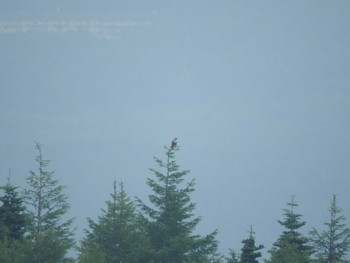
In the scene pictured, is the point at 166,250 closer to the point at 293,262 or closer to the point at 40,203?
the point at 293,262

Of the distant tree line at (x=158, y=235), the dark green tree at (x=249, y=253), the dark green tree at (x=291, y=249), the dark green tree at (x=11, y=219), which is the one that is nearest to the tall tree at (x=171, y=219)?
the distant tree line at (x=158, y=235)

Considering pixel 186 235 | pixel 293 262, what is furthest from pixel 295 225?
pixel 186 235

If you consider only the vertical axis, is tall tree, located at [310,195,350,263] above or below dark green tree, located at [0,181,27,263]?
below

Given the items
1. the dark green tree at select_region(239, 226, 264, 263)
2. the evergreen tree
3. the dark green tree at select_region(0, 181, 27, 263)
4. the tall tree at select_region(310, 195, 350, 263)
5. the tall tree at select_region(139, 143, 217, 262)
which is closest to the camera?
the dark green tree at select_region(239, 226, 264, 263)

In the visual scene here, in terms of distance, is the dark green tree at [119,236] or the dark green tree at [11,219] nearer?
the dark green tree at [119,236]

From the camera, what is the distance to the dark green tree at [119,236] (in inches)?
560

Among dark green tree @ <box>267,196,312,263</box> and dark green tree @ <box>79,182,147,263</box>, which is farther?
dark green tree @ <box>79,182,147,263</box>

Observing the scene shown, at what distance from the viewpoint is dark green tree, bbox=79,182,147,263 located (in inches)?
560

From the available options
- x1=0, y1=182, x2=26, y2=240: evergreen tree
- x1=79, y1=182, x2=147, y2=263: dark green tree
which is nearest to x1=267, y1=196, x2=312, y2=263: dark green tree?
x1=79, y1=182, x2=147, y2=263: dark green tree

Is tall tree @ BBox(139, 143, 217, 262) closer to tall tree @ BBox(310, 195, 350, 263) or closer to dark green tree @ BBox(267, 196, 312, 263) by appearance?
dark green tree @ BBox(267, 196, 312, 263)

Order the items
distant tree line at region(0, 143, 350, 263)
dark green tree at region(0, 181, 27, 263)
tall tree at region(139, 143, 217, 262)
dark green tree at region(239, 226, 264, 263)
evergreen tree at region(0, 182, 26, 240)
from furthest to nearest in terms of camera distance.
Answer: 1. evergreen tree at region(0, 182, 26, 240)
2. dark green tree at region(0, 181, 27, 263)
3. tall tree at region(139, 143, 217, 262)
4. distant tree line at region(0, 143, 350, 263)
5. dark green tree at region(239, 226, 264, 263)

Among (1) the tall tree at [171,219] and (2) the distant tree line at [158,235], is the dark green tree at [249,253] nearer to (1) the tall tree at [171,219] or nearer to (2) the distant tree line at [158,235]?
(2) the distant tree line at [158,235]

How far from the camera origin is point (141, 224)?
15.2 m

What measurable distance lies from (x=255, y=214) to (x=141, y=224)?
17499 cm
